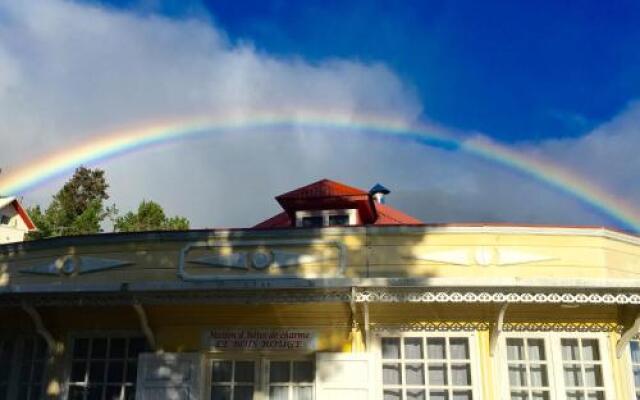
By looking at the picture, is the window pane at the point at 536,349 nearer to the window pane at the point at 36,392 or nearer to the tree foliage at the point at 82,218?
the window pane at the point at 36,392

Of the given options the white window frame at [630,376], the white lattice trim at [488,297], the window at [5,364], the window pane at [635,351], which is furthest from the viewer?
the window at [5,364]

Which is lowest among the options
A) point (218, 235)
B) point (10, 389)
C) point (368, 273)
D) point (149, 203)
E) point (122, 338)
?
point (10, 389)

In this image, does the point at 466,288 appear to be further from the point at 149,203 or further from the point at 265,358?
the point at 149,203

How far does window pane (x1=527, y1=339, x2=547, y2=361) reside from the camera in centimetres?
950

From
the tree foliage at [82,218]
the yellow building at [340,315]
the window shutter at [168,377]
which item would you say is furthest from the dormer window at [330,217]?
the tree foliage at [82,218]

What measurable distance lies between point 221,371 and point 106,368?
6.21ft

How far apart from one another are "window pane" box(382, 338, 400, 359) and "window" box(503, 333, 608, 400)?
158cm

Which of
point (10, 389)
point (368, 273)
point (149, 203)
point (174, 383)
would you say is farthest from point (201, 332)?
point (149, 203)

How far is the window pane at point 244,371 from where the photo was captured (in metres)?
9.76

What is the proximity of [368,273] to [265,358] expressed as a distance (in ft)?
6.74

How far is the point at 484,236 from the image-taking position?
968 centimetres

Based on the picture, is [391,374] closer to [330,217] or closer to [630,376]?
[630,376]

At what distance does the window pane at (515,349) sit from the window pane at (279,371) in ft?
11.0

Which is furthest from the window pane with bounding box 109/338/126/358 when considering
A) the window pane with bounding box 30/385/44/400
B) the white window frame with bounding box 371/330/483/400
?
the white window frame with bounding box 371/330/483/400
